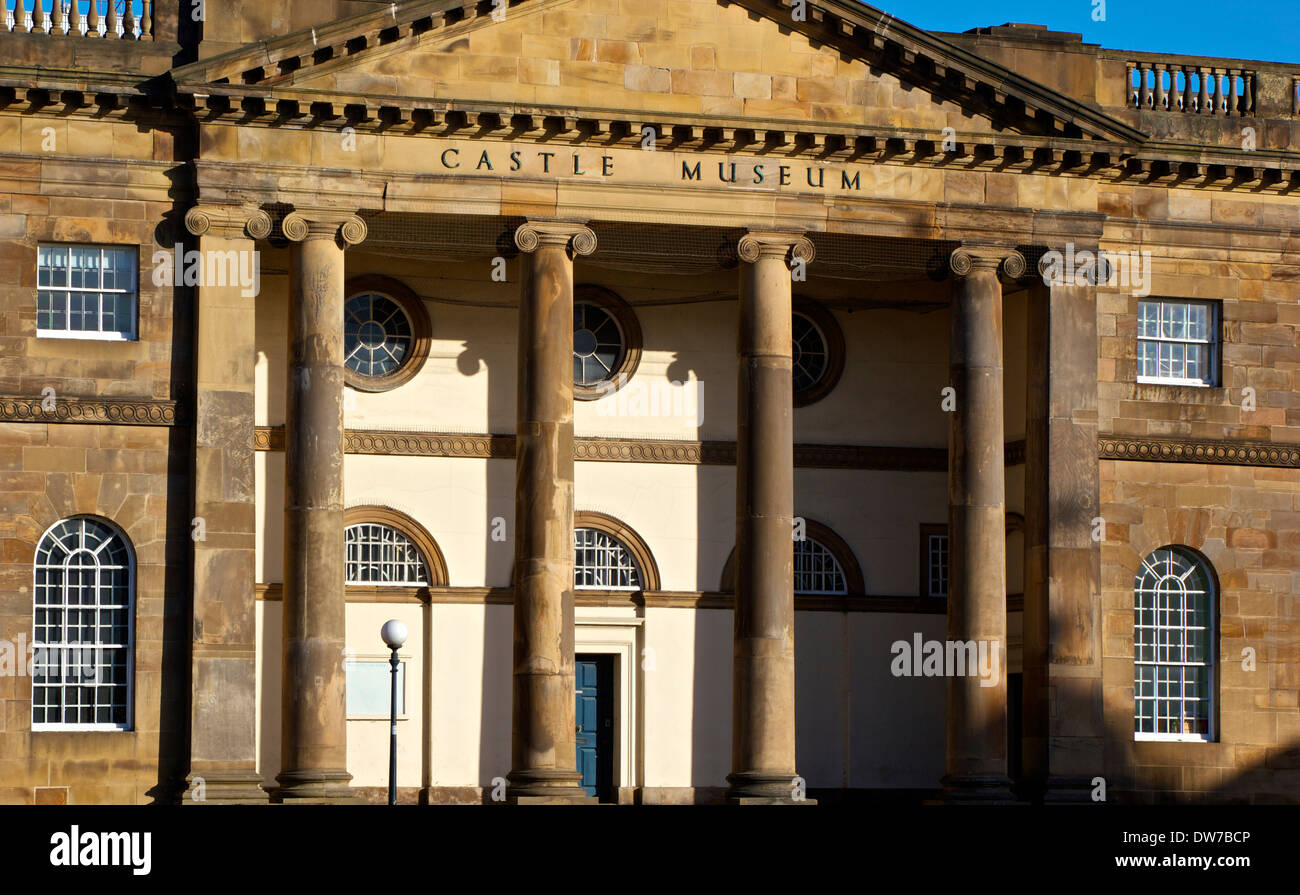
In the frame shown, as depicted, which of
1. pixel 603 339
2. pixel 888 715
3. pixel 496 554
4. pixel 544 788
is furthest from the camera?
pixel 888 715

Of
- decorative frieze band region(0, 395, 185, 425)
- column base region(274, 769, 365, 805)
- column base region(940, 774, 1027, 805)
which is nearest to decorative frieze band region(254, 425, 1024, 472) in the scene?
decorative frieze band region(0, 395, 185, 425)

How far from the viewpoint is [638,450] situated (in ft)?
130

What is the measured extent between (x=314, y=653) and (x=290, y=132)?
25.1 feet

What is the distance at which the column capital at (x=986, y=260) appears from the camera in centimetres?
3684

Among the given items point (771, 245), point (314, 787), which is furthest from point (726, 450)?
point (314, 787)

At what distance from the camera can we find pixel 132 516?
114ft

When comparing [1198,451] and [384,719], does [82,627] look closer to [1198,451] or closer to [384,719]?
[384,719]

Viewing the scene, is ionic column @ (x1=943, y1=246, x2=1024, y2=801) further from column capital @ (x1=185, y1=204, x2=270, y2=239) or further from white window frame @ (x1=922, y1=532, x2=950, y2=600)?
column capital @ (x1=185, y1=204, x2=270, y2=239)

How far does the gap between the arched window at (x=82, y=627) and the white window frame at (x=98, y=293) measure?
2698 mm

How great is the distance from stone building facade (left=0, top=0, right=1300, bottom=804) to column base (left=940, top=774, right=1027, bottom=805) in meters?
0.20

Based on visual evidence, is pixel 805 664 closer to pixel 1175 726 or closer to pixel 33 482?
pixel 1175 726

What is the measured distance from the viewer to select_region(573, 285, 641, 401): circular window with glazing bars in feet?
131

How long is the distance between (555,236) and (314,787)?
347 inches
